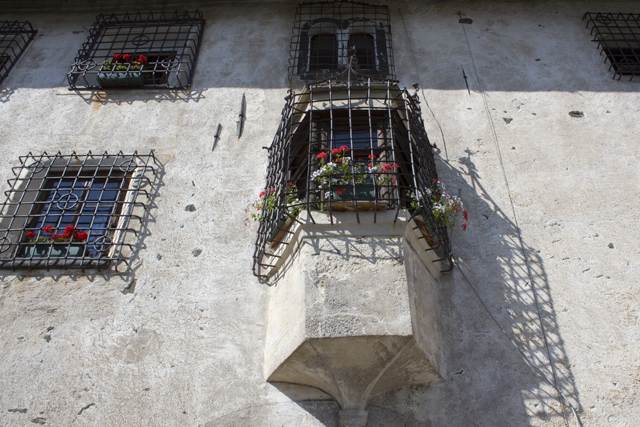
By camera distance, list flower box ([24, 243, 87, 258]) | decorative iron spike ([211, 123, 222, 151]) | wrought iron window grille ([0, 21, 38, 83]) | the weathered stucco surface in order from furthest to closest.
→ wrought iron window grille ([0, 21, 38, 83])
decorative iron spike ([211, 123, 222, 151])
flower box ([24, 243, 87, 258])
the weathered stucco surface

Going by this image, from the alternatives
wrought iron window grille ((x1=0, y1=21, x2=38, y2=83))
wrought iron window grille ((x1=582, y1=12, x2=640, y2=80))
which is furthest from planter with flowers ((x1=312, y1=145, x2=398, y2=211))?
wrought iron window grille ((x1=0, y1=21, x2=38, y2=83))

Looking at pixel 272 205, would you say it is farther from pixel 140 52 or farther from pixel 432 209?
pixel 140 52

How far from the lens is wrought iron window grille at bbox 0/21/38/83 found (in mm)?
7887

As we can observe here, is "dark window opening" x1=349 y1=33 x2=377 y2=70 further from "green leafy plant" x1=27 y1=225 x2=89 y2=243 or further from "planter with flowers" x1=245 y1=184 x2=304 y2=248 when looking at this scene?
"green leafy plant" x1=27 y1=225 x2=89 y2=243

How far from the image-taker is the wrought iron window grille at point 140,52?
7266 millimetres

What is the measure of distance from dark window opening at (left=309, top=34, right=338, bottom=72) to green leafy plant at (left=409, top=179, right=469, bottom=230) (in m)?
3.01

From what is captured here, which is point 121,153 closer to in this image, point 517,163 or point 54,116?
point 54,116

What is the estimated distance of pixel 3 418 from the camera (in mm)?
4457

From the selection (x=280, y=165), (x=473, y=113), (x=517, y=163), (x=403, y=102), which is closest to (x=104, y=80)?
(x=280, y=165)

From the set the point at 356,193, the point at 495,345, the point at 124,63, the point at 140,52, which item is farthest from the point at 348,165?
the point at 140,52

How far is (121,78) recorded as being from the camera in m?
7.21

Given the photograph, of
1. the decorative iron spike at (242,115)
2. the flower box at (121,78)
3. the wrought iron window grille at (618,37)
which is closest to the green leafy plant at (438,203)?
the decorative iron spike at (242,115)

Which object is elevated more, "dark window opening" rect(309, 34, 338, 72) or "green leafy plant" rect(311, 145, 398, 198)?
"dark window opening" rect(309, 34, 338, 72)

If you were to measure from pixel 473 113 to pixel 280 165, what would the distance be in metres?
2.67
